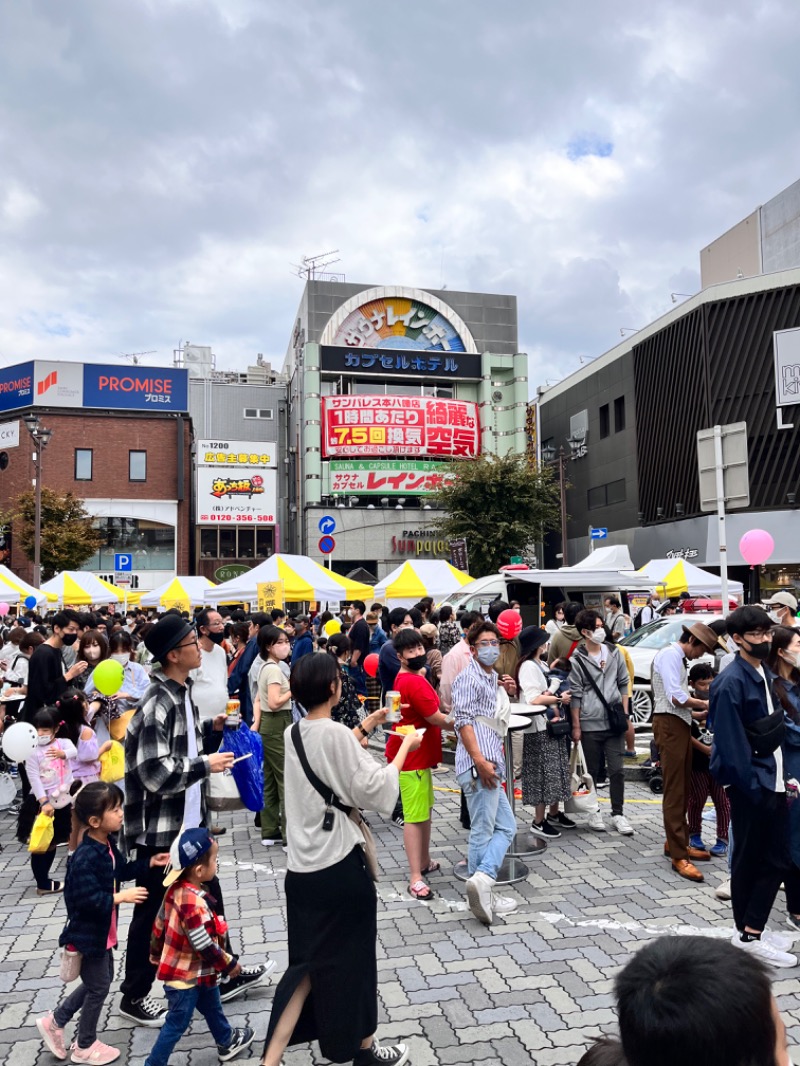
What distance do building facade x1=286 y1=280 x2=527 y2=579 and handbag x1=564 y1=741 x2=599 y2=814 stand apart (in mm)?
33177

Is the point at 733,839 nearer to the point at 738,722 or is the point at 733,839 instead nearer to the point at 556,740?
the point at 738,722

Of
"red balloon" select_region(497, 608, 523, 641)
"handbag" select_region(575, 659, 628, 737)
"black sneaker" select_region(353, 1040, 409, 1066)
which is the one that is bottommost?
"black sneaker" select_region(353, 1040, 409, 1066)

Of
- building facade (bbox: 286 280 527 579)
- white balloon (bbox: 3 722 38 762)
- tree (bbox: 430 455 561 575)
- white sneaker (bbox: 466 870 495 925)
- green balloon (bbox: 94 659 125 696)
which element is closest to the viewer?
white sneaker (bbox: 466 870 495 925)

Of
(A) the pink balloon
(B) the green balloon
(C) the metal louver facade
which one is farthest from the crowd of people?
(C) the metal louver facade

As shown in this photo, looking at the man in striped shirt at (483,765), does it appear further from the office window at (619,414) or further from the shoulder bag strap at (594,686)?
the office window at (619,414)

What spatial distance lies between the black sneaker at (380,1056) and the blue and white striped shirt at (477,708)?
6.65 ft

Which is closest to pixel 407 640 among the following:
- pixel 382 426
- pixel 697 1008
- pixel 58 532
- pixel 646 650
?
pixel 697 1008

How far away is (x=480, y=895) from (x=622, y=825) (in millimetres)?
2554

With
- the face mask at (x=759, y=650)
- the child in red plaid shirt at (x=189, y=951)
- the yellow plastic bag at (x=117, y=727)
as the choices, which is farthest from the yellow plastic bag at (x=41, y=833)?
the face mask at (x=759, y=650)

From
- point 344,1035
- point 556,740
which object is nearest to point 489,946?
point 344,1035

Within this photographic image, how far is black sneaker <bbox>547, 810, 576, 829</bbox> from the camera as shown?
7325mm

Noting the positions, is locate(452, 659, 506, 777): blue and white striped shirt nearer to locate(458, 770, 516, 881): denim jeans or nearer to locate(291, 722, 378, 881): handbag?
locate(458, 770, 516, 881): denim jeans

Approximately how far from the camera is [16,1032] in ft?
12.9

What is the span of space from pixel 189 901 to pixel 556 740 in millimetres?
4238
